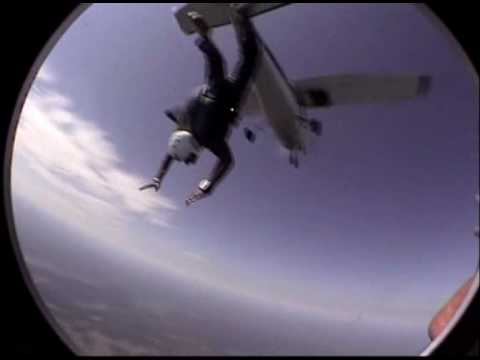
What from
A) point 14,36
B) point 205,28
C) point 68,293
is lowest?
point 68,293

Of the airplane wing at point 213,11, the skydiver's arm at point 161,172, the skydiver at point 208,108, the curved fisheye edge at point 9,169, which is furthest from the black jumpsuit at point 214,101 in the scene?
the curved fisheye edge at point 9,169

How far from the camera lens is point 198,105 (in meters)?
2.49

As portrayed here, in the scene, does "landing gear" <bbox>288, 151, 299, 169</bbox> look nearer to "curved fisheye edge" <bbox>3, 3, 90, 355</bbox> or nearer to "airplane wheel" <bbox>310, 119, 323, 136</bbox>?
"airplane wheel" <bbox>310, 119, 323, 136</bbox>

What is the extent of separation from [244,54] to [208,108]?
0.56m

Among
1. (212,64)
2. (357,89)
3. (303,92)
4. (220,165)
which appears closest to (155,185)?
(220,165)

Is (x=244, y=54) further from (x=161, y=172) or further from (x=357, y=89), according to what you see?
(x=357, y=89)

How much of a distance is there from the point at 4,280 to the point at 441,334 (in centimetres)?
161

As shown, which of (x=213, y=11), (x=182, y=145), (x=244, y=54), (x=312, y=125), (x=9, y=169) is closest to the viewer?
(x=9, y=169)

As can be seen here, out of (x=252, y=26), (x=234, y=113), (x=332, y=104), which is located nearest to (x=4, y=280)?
(x=234, y=113)

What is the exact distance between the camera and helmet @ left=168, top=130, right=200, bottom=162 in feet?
8.05

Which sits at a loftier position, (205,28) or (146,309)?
(205,28)

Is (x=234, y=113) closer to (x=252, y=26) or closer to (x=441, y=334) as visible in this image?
(x=252, y=26)

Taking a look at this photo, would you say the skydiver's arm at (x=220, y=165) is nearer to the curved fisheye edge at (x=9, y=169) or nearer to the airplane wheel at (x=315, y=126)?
the curved fisheye edge at (x=9, y=169)

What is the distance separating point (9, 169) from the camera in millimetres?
1204
